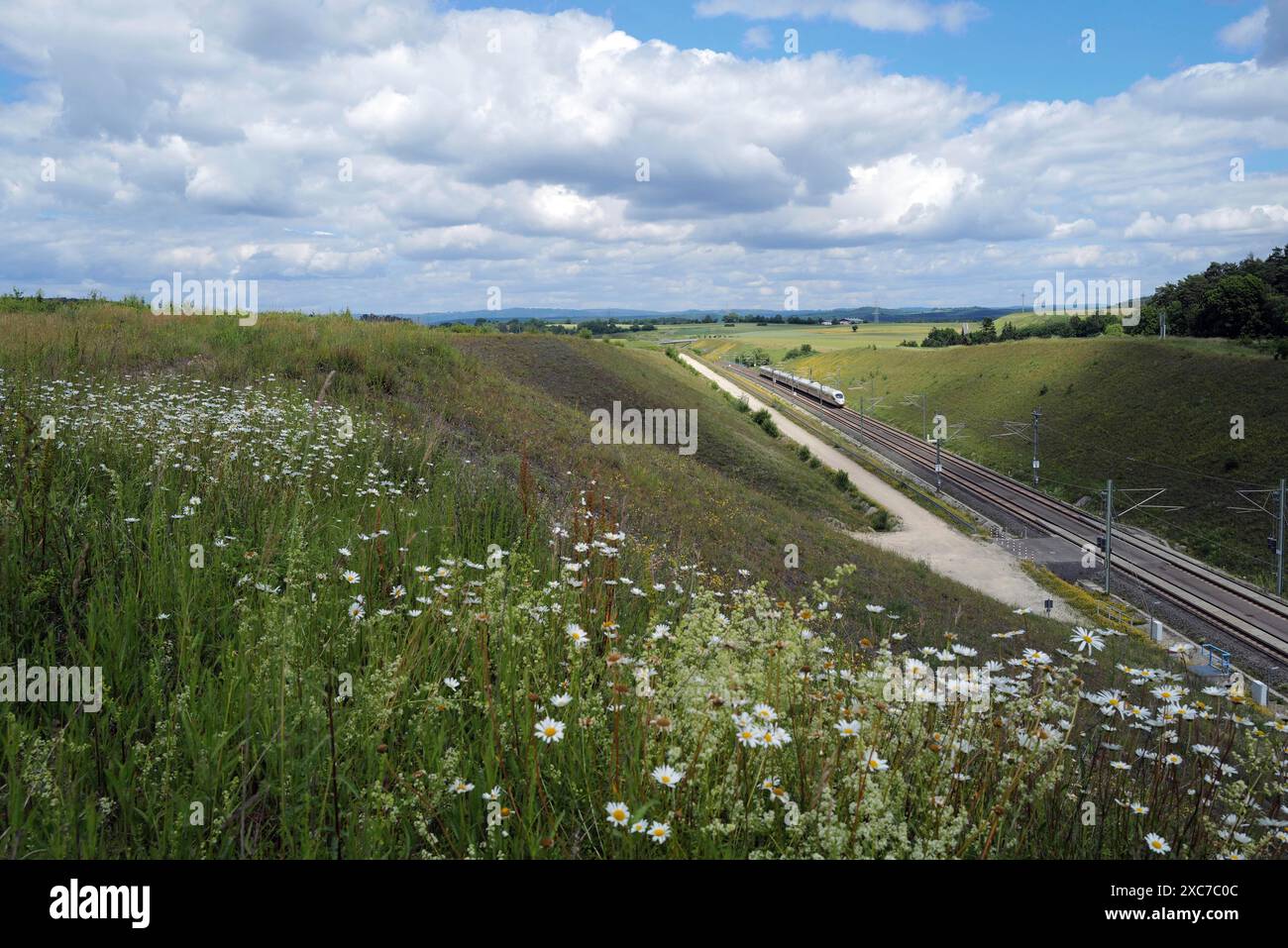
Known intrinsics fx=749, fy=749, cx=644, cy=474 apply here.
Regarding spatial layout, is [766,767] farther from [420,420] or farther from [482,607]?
[420,420]

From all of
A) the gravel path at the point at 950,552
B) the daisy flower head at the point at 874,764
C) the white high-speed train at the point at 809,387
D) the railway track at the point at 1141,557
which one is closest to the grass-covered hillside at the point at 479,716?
the daisy flower head at the point at 874,764

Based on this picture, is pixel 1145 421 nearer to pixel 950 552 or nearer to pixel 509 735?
pixel 950 552

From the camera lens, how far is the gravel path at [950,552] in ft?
130

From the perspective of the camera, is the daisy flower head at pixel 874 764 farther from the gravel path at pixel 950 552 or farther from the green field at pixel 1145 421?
the green field at pixel 1145 421

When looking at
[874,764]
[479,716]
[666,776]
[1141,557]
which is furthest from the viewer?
[1141,557]

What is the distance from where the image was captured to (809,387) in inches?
5448

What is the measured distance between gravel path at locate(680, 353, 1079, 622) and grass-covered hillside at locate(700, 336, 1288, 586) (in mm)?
18797

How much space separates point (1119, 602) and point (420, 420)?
38233 millimetres

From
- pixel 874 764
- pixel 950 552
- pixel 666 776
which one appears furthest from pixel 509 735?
pixel 950 552

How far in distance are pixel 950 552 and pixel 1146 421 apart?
45.0 m

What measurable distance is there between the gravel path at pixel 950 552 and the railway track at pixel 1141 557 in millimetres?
7557

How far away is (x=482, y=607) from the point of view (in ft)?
16.0

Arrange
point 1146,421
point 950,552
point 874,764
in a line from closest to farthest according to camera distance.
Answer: point 874,764, point 950,552, point 1146,421
